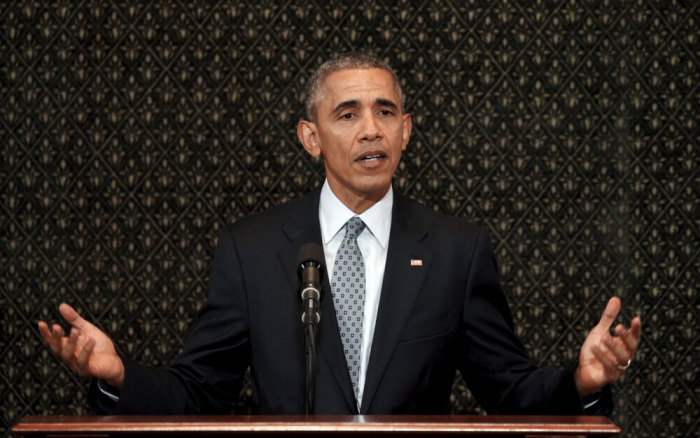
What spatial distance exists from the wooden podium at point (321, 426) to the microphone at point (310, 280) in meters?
0.28

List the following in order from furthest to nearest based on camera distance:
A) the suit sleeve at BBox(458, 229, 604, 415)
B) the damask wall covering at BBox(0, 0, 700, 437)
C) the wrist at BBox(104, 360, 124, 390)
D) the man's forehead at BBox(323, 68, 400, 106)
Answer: the damask wall covering at BBox(0, 0, 700, 437) < the man's forehead at BBox(323, 68, 400, 106) < the suit sleeve at BBox(458, 229, 604, 415) < the wrist at BBox(104, 360, 124, 390)

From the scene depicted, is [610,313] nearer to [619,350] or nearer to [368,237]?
[619,350]

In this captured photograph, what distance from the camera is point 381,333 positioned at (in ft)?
6.54

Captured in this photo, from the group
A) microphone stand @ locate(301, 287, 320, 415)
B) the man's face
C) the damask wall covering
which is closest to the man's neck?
the man's face

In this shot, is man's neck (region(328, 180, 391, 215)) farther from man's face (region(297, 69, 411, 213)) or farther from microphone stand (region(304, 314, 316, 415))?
microphone stand (region(304, 314, 316, 415))

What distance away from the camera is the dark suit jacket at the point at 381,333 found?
1965 mm

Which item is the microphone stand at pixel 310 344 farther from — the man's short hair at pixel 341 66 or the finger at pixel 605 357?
the man's short hair at pixel 341 66

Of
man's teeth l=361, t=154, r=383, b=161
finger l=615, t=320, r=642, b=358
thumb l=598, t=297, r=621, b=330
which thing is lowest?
finger l=615, t=320, r=642, b=358

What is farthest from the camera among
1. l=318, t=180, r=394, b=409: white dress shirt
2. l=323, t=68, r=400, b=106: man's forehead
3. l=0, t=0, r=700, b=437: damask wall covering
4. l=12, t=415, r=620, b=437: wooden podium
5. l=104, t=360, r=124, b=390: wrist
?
l=0, t=0, r=700, b=437: damask wall covering

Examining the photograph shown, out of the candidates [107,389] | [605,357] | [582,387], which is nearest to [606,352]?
[605,357]

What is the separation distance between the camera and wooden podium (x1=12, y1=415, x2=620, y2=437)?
1260mm

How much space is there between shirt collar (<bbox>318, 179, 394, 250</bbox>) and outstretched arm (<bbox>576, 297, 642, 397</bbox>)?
61 cm

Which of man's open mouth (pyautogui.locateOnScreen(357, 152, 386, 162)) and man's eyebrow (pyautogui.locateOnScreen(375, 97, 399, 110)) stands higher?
man's eyebrow (pyautogui.locateOnScreen(375, 97, 399, 110))

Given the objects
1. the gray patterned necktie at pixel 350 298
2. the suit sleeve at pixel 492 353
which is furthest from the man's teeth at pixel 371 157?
the suit sleeve at pixel 492 353
